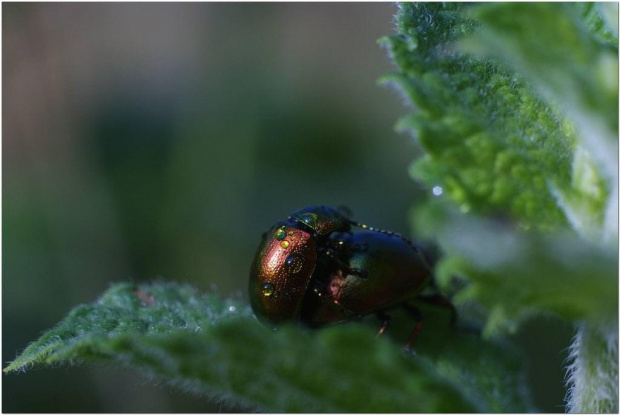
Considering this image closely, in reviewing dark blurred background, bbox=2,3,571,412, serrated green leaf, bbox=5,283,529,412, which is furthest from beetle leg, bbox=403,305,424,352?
dark blurred background, bbox=2,3,571,412

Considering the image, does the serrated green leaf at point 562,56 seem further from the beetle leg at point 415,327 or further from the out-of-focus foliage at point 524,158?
the beetle leg at point 415,327

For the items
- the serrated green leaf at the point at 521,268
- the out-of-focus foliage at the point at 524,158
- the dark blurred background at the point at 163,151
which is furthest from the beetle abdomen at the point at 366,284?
the dark blurred background at the point at 163,151

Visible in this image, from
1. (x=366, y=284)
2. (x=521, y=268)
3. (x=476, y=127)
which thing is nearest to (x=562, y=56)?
(x=476, y=127)

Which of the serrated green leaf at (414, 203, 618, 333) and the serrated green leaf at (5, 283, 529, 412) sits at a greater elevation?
the serrated green leaf at (414, 203, 618, 333)

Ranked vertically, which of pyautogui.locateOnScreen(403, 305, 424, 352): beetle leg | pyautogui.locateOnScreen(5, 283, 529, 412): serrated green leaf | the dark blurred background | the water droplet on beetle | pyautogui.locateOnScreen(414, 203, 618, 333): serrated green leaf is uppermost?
the dark blurred background

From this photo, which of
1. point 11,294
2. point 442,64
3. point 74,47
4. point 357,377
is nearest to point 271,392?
point 357,377

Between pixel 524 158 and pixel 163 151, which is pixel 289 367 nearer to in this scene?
pixel 524 158

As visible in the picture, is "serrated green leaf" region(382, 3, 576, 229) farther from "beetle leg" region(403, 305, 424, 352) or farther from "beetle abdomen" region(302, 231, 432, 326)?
"beetle leg" region(403, 305, 424, 352)
